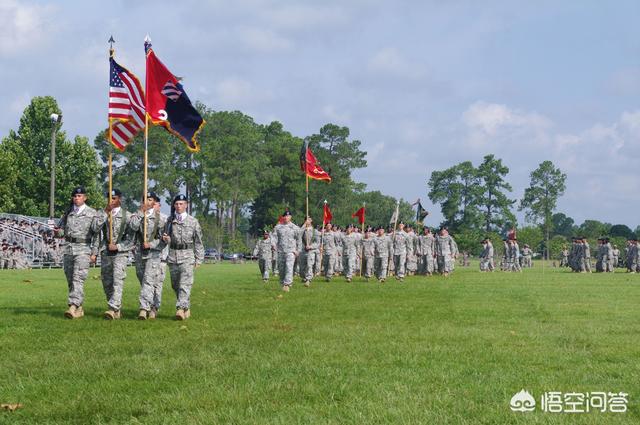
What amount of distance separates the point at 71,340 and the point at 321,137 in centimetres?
9404

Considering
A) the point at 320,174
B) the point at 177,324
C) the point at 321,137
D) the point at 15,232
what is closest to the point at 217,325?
the point at 177,324

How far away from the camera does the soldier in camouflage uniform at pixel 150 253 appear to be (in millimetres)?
13539

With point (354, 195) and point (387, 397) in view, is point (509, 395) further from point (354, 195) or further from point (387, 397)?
point (354, 195)

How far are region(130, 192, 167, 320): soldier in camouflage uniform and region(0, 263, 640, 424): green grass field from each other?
21.4 inches

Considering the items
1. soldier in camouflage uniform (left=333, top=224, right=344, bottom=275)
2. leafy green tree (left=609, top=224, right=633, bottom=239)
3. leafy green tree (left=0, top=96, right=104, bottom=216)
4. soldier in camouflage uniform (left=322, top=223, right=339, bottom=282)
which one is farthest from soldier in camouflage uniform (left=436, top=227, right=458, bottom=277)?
leafy green tree (left=609, top=224, right=633, bottom=239)

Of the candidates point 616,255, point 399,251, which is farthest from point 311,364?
point 616,255

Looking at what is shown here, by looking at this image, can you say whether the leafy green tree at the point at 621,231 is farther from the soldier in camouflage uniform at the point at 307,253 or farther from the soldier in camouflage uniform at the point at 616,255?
the soldier in camouflage uniform at the point at 307,253

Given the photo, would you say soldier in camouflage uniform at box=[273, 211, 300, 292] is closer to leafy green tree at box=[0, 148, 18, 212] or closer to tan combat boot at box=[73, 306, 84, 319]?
tan combat boot at box=[73, 306, 84, 319]

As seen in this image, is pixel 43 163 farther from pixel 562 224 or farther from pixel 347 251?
pixel 562 224

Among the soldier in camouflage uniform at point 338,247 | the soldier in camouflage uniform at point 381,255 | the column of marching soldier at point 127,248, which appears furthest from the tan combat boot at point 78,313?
the soldier in camouflage uniform at point 338,247

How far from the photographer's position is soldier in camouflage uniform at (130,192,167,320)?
13.5m

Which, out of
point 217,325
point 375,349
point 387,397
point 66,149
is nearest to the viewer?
point 387,397

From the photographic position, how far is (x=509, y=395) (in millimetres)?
6801

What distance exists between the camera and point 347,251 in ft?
98.0
